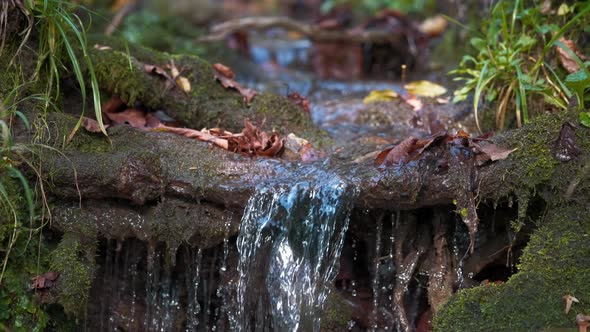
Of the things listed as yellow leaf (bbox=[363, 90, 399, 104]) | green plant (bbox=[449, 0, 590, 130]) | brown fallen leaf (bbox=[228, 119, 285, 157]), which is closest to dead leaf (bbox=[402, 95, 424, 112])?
yellow leaf (bbox=[363, 90, 399, 104])

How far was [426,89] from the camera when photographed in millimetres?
4703

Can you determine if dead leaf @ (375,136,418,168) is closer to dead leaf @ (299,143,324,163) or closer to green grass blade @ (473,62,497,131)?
dead leaf @ (299,143,324,163)

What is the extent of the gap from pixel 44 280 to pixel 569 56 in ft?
9.59

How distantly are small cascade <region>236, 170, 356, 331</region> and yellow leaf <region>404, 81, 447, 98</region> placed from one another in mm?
1642

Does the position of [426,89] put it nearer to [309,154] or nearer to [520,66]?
[520,66]

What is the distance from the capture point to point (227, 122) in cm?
392

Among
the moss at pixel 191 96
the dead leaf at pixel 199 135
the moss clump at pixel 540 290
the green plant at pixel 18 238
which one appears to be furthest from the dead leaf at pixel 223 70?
the moss clump at pixel 540 290

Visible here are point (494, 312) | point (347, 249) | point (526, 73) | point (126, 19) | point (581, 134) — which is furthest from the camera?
point (126, 19)

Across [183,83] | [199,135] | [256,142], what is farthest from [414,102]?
[199,135]

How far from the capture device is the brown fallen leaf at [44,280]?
3.03m

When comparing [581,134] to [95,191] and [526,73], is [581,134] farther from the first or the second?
[95,191]

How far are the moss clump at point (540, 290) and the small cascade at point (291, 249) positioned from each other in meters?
0.61

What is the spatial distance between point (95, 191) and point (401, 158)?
1401 millimetres

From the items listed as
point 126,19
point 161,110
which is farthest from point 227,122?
point 126,19
